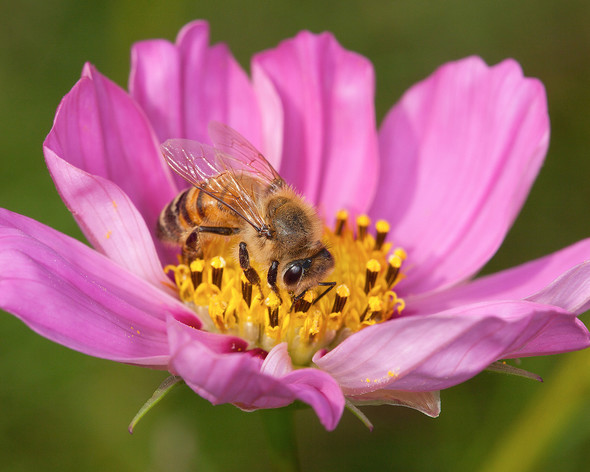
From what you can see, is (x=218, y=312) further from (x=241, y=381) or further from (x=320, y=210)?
(x=320, y=210)

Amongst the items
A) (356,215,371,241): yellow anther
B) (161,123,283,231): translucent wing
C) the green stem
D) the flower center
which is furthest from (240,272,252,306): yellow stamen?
(356,215,371,241): yellow anther

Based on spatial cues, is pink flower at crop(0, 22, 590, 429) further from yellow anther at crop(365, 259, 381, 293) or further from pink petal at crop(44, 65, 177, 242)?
yellow anther at crop(365, 259, 381, 293)

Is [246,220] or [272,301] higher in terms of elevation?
[246,220]

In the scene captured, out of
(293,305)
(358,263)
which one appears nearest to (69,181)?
(293,305)

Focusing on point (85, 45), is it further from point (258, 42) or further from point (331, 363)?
point (331, 363)

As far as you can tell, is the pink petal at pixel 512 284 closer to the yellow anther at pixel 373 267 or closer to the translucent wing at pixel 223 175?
the yellow anther at pixel 373 267

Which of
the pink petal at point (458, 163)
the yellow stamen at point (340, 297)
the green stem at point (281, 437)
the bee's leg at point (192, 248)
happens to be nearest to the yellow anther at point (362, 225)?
the pink petal at point (458, 163)

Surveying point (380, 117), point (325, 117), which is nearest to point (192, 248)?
point (325, 117)
